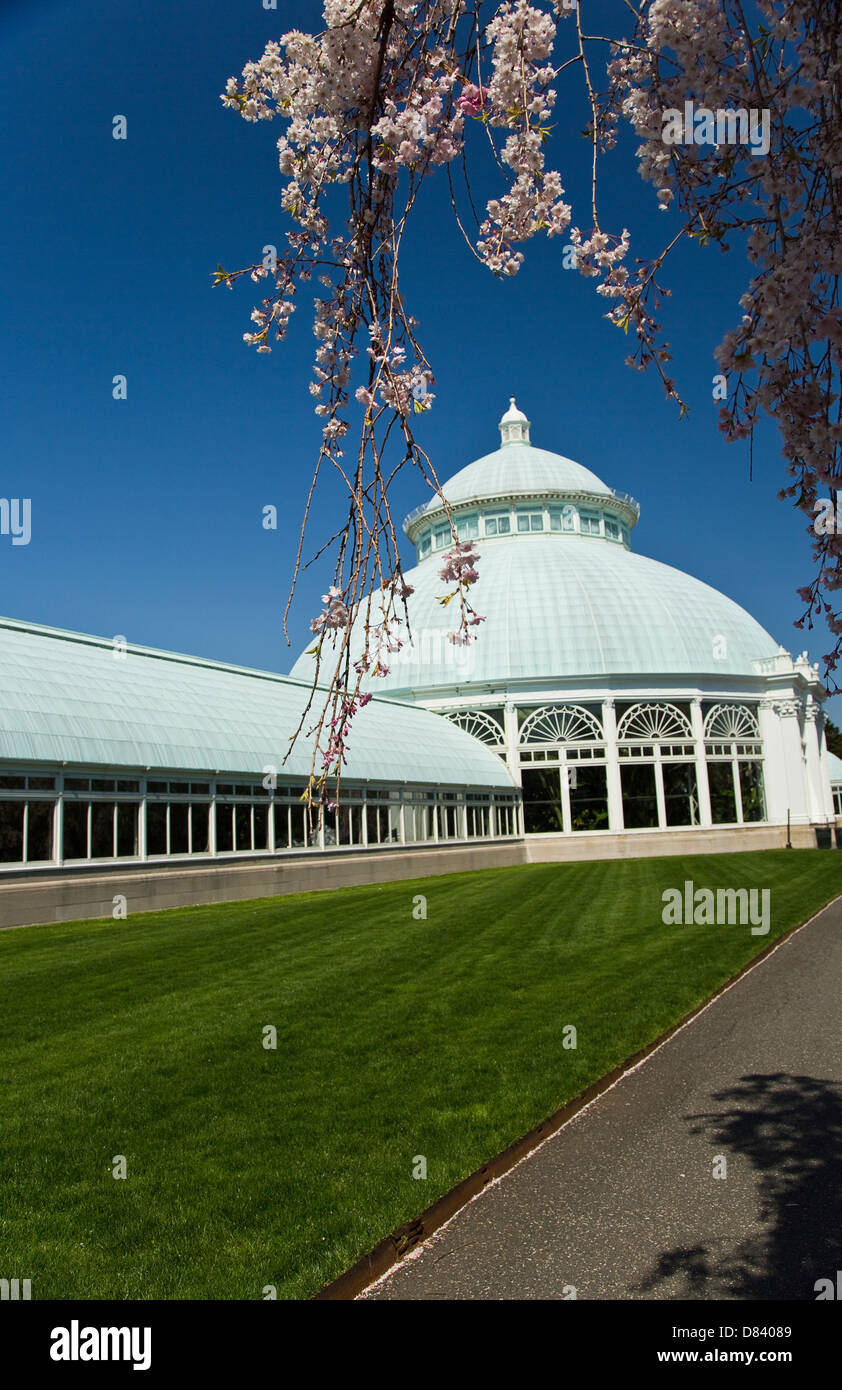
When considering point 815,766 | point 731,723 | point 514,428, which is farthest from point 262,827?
point 514,428

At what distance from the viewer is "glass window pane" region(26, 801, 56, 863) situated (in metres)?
20.1

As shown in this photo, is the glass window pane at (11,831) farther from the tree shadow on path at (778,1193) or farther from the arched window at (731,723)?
the arched window at (731,723)

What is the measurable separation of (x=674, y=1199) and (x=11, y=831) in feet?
55.2

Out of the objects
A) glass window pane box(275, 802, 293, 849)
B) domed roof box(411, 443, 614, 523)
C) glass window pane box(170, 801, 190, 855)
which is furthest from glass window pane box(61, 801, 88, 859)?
domed roof box(411, 443, 614, 523)

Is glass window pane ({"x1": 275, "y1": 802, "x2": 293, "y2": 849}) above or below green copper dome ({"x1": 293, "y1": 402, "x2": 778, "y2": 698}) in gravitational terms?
below

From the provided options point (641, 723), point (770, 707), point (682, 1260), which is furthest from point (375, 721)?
point (682, 1260)

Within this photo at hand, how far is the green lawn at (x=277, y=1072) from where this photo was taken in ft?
17.8

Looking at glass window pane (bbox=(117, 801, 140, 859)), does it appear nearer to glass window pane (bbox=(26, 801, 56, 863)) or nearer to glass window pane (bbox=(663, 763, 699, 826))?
glass window pane (bbox=(26, 801, 56, 863))

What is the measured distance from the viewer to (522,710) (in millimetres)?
44781

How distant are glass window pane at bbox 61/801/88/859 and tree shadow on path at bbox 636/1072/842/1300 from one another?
16.1m

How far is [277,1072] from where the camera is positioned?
841cm

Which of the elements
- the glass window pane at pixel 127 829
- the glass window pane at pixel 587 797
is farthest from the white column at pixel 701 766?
the glass window pane at pixel 127 829

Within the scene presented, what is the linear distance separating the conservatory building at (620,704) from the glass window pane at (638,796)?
0.06m

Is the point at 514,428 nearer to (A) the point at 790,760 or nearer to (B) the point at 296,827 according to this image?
(A) the point at 790,760
